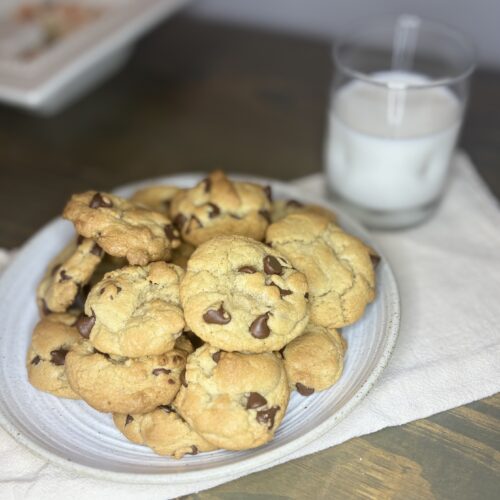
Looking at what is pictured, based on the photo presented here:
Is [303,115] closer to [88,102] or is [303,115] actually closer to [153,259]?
[88,102]

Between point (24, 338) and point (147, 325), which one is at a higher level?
point (147, 325)

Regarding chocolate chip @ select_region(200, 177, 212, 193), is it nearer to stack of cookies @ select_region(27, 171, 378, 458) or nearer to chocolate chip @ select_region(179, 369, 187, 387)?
stack of cookies @ select_region(27, 171, 378, 458)

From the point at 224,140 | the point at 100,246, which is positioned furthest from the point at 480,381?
the point at 224,140

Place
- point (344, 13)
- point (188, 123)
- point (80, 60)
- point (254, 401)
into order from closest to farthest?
point (254, 401) → point (80, 60) → point (188, 123) → point (344, 13)

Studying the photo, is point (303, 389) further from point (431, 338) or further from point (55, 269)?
point (55, 269)

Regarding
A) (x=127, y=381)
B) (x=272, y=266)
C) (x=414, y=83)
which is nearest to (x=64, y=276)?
(x=127, y=381)

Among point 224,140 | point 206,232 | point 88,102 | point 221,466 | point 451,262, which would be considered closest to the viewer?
point 221,466

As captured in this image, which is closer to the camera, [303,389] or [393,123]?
[303,389]

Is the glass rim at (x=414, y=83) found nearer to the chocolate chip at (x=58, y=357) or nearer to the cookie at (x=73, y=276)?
the cookie at (x=73, y=276)
